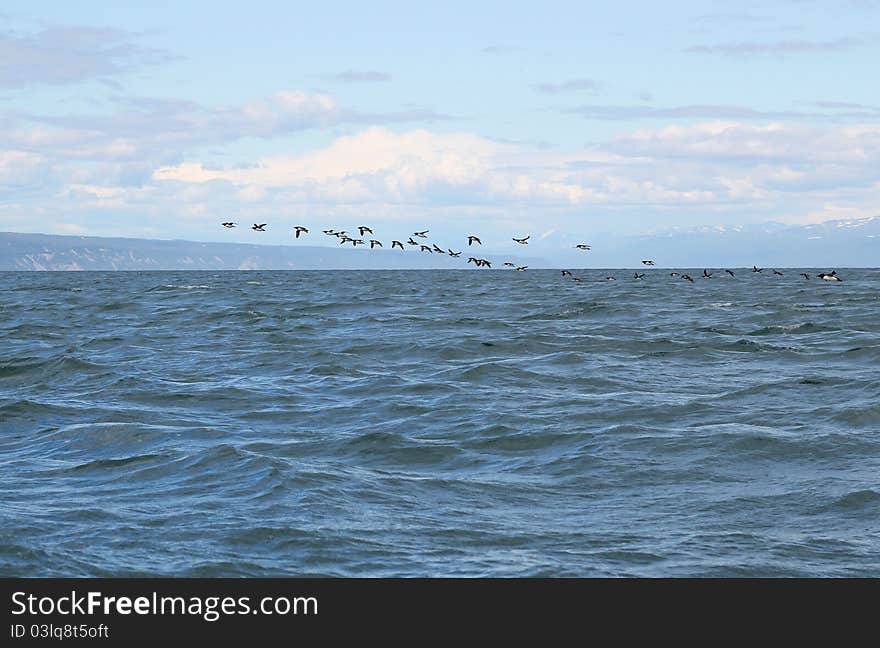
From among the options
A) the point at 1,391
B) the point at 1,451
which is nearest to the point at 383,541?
the point at 1,451

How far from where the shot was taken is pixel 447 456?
21219 mm

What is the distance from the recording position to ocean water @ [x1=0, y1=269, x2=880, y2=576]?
14641 millimetres

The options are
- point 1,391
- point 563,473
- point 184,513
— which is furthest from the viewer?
point 1,391

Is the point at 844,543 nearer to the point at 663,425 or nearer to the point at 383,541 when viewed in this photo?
the point at 383,541

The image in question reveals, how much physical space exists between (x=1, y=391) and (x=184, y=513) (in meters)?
16.0

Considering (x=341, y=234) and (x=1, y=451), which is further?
(x=341, y=234)

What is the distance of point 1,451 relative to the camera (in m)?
22.0

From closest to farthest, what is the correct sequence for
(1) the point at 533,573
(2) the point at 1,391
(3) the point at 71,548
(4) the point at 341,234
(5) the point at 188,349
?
(1) the point at 533,573
(3) the point at 71,548
(2) the point at 1,391
(5) the point at 188,349
(4) the point at 341,234

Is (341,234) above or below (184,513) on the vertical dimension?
above

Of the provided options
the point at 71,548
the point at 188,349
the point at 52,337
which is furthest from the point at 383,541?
the point at 52,337

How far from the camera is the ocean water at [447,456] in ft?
48.0
